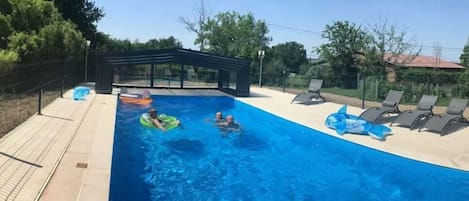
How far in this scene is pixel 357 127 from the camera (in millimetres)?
12336

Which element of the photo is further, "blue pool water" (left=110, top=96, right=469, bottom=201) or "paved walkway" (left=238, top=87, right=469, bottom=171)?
"paved walkway" (left=238, top=87, right=469, bottom=171)

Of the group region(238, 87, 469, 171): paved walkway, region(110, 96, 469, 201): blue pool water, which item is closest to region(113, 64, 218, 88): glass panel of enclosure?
region(238, 87, 469, 171): paved walkway

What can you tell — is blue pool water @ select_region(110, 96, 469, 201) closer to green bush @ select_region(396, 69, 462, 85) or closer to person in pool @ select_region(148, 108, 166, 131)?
person in pool @ select_region(148, 108, 166, 131)

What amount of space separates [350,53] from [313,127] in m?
22.8

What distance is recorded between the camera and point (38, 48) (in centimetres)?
1641

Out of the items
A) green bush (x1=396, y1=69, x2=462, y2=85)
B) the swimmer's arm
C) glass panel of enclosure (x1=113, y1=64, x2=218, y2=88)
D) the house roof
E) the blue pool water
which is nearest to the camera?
the blue pool water

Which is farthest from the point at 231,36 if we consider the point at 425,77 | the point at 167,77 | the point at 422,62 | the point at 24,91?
the point at 24,91

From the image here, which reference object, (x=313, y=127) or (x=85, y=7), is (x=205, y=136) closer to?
(x=313, y=127)

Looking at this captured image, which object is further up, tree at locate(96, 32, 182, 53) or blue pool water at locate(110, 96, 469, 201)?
tree at locate(96, 32, 182, 53)

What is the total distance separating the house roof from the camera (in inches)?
1228

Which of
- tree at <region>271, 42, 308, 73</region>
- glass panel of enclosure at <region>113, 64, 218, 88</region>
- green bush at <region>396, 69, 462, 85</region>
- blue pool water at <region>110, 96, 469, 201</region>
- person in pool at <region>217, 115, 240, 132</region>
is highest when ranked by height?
tree at <region>271, 42, 308, 73</region>

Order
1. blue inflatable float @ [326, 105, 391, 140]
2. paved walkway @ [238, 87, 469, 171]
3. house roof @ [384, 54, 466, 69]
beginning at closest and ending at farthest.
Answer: paved walkway @ [238, 87, 469, 171], blue inflatable float @ [326, 105, 391, 140], house roof @ [384, 54, 466, 69]

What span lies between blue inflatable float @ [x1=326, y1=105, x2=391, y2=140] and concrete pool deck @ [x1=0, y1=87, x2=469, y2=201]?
0.25m

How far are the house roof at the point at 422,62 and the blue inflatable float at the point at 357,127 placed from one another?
19471 mm
